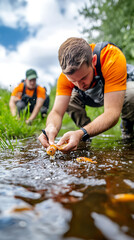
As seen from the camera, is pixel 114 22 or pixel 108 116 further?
pixel 114 22

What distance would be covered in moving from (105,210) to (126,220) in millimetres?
101

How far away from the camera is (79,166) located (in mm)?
1552

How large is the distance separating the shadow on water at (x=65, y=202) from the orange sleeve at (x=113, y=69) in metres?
1.04

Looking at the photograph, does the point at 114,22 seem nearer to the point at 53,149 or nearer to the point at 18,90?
the point at 18,90

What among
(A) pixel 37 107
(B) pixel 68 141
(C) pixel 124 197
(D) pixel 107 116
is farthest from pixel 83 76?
(A) pixel 37 107

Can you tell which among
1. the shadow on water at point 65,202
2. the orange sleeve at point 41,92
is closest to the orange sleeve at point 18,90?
the orange sleeve at point 41,92

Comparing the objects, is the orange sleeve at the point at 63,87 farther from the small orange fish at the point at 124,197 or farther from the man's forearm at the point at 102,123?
the small orange fish at the point at 124,197

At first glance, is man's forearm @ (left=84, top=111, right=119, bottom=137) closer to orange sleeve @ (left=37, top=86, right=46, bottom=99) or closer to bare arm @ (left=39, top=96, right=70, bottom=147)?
bare arm @ (left=39, top=96, right=70, bottom=147)

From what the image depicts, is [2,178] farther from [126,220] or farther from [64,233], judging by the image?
[126,220]

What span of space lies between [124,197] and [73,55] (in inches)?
63.2

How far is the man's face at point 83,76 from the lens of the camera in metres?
2.15

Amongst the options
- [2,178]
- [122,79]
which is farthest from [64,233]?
[122,79]

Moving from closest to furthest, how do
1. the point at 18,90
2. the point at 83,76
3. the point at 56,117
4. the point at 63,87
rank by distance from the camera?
the point at 83,76, the point at 56,117, the point at 63,87, the point at 18,90

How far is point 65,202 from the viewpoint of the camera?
0.93 m
